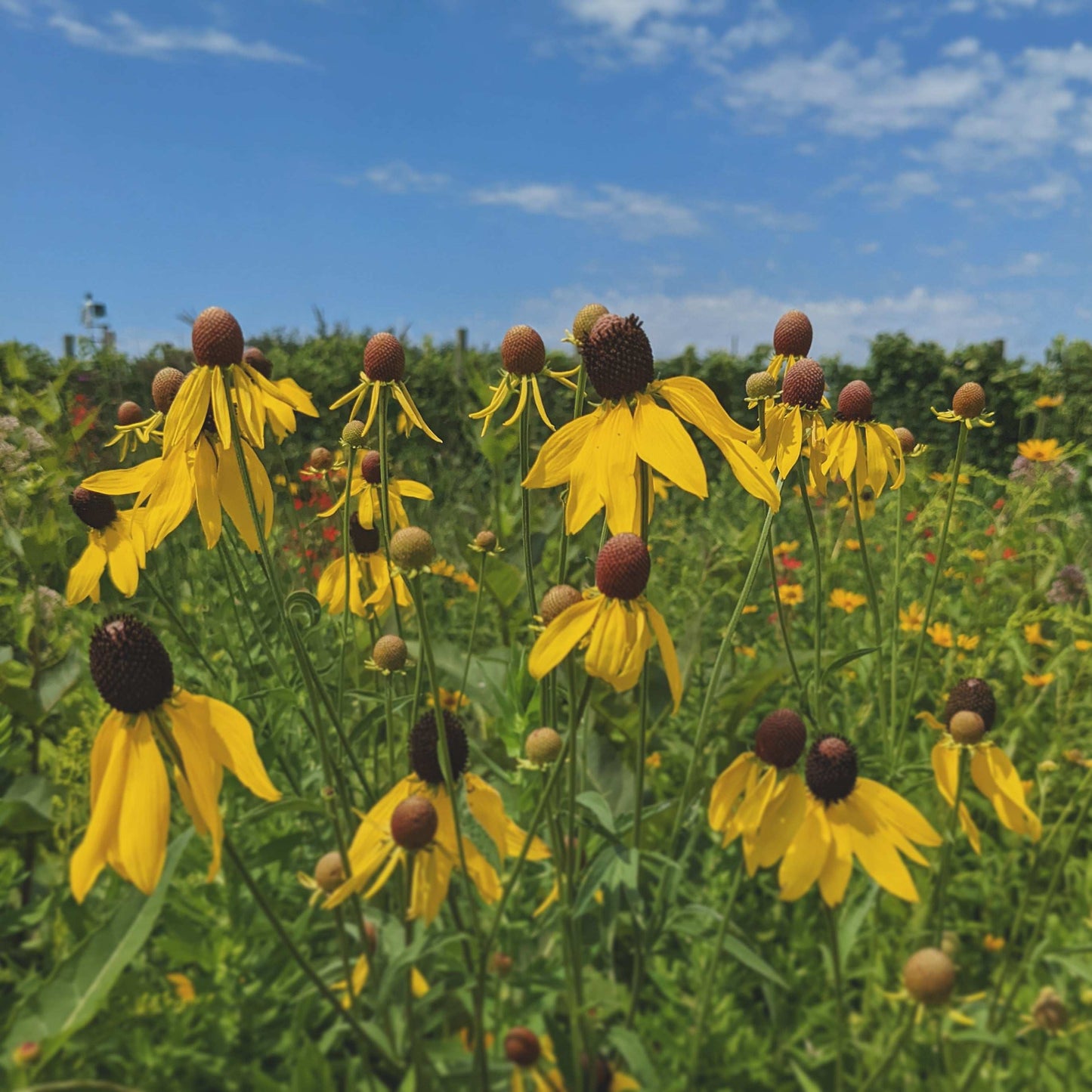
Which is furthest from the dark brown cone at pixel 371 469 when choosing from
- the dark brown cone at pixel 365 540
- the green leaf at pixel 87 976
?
the green leaf at pixel 87 976

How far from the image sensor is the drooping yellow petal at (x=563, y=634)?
940 millimetres

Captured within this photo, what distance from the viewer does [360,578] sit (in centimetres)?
201

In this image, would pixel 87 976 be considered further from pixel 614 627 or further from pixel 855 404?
pixel 855 404

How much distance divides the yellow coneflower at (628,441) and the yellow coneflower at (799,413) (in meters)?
0.26

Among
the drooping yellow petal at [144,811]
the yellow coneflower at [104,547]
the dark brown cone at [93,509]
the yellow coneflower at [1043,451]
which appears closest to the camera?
the drooping yellow petal at [144,811]

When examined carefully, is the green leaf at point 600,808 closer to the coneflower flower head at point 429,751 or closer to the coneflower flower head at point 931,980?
the coneflower flower head at point 429,751

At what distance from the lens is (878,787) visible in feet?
3.93

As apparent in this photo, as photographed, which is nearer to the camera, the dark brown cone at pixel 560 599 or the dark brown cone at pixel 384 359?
the dark brown cone at pixel 560 599

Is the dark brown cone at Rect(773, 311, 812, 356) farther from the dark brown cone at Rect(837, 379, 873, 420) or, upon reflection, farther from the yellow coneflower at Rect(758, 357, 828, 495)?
the dark brown cone at Rect(837, 379, 873, 420)

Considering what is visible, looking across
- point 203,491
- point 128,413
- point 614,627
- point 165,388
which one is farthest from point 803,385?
point 128,413

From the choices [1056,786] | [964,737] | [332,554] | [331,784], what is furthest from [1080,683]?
[332,554]

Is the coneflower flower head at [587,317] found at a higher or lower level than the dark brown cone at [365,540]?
higher

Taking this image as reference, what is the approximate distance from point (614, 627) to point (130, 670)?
52cm

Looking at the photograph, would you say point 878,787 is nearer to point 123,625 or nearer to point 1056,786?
point 123,625
